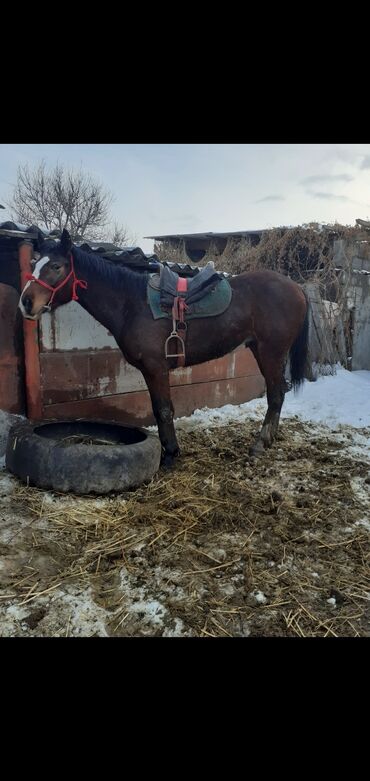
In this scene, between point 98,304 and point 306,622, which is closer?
point 306,622

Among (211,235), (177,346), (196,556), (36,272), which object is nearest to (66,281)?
(36,272)

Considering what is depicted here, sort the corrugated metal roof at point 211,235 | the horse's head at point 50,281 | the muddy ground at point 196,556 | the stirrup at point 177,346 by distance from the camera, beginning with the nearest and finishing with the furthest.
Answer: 1. the muddy ground at point 196,556
2. the horse's head at point 50,281
3. the stirrup at point 177,346
4. the corrugated metal roof at point 211,235

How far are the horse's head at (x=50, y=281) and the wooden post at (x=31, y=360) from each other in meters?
0.14

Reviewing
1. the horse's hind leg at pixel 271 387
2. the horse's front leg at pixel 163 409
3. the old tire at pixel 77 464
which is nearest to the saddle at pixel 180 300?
the horse's front leg at pixel 163 409

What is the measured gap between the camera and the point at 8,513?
2758 millimetres

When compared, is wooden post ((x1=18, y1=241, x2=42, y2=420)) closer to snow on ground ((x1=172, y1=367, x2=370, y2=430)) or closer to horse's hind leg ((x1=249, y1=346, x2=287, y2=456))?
snow on ground ((x1=172, y1=367, x2=370, y2=430))

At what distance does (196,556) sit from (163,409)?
1572 mm

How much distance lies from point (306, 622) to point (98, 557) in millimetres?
1086

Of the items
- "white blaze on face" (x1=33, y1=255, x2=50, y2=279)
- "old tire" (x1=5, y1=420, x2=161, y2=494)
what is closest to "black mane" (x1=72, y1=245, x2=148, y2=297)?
"white blaze on face" (x1=33, y1=255, x2=50, y2=279)

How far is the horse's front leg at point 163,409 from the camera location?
12.3 ft

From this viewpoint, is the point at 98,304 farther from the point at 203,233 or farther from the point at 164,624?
the point at 203,233

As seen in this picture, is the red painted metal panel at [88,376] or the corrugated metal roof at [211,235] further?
the corrugated metal roof at [211,235]

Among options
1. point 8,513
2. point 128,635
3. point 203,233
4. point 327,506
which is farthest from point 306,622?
point 203,233

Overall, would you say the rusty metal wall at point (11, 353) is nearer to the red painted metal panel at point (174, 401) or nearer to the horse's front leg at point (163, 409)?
the red painted metal panel at point (174, 401)
